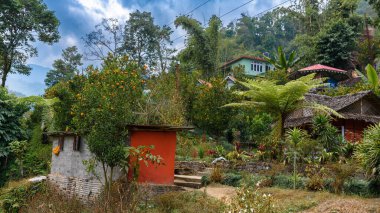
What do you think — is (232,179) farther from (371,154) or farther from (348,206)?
(348,206)

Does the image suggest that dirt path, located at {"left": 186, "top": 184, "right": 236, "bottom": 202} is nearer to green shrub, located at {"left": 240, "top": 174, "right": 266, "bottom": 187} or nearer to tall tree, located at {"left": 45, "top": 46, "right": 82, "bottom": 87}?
green shrub, located at {"left": 240, "top": 174, "right": 266, "bottom": 187}

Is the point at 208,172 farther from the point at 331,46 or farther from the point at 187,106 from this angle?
the point at 331,46

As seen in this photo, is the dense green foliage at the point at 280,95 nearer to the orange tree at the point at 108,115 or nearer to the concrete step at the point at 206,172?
the concrete step at the point at 206,172

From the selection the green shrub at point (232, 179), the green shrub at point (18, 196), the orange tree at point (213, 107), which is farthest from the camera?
the orange tree at point (213, 107)

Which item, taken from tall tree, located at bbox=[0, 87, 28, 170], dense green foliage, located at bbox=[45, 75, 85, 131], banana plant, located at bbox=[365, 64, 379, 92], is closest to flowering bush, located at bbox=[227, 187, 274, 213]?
dense green foliage, located at bbox=[45, 75, 85, 131]

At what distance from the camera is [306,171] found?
1263 cm

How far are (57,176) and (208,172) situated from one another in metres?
5.43

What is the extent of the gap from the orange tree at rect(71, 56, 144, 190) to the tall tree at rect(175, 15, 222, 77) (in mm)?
19535

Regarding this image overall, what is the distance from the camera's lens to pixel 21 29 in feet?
89.5

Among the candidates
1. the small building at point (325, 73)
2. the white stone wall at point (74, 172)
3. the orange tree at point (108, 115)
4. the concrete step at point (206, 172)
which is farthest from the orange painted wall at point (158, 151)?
the small building at point (325, 73)

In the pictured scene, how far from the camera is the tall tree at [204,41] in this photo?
3092cm

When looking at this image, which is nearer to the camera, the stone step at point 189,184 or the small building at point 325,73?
the stone step at point 189,184

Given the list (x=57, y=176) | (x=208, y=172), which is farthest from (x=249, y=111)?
(x=57, y=176)

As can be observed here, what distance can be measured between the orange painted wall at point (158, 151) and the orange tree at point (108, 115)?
0.50m
